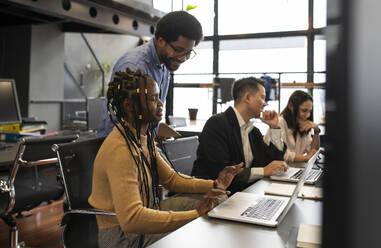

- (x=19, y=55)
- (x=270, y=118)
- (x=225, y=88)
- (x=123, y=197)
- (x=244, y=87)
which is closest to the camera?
(x=123, y=197)

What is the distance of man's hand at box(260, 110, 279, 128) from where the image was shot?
2.67m

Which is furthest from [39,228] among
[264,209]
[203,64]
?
[203,64]

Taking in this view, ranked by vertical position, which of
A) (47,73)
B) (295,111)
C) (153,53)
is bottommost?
(295,111)

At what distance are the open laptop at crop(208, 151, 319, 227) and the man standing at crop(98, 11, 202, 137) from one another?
2.35 ft

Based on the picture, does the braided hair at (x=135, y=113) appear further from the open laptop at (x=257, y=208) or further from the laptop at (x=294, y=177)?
the laptop at (x=294, y=177)

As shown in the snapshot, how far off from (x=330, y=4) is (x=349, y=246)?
100 mm

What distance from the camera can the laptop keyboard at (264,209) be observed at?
3.94ft

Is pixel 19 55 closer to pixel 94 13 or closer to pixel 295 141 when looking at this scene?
pixel 94 13

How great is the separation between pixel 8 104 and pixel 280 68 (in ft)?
20.2

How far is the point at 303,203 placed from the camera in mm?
1447

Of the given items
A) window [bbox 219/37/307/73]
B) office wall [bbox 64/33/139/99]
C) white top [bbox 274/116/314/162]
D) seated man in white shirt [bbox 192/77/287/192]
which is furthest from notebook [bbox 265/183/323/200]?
office wall [bbox 64/33/139/99]

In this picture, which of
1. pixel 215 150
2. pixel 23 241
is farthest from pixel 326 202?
pixel 23 241

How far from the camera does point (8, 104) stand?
2.96m

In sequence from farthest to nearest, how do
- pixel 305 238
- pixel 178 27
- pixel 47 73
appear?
pixel 47 73
pixel 178 27
pixel 305 238
